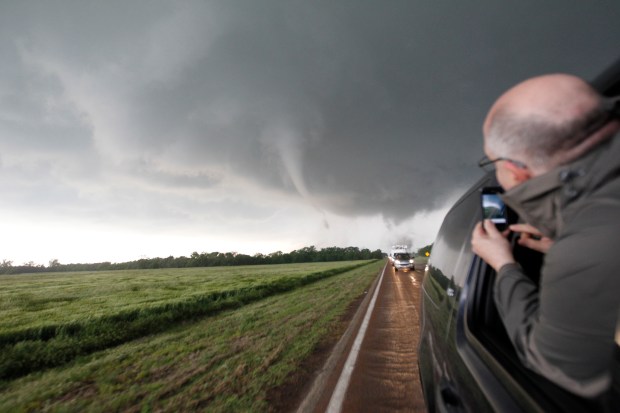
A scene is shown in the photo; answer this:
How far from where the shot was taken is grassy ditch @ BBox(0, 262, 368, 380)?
5.98 m

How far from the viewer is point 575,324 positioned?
26.9 inches

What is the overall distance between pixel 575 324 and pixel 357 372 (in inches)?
173

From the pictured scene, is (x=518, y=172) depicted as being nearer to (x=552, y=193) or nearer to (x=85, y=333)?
(x=552, y=193)

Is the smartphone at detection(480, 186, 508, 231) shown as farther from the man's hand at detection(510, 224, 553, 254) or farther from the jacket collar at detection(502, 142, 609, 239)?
the jacket collar at detection(502, 142, 609, 239)

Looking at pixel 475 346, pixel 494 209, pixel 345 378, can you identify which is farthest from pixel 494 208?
pixel 345 378

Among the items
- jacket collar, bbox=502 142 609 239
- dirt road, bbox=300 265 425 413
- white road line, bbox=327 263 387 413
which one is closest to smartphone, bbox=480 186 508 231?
jacket collar, bbox=502 142 609 239

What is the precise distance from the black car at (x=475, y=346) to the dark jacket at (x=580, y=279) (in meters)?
0.31

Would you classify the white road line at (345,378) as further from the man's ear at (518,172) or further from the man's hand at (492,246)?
the man's ear at (518,172)

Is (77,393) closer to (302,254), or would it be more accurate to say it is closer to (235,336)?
(235,336)

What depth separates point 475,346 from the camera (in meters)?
1.57

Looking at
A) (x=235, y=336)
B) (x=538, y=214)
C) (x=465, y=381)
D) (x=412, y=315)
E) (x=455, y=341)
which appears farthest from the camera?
(x=412, y=315)

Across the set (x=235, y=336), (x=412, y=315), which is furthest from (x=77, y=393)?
(x=412, y=315)

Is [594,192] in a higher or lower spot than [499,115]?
lower

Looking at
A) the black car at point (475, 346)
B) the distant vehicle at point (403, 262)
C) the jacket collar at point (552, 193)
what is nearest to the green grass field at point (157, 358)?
the black car at point (475, 346)
